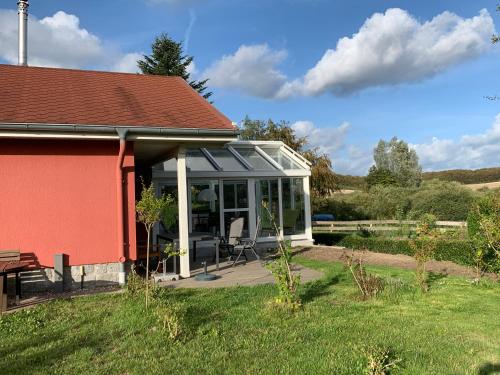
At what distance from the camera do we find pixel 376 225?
19312 mm

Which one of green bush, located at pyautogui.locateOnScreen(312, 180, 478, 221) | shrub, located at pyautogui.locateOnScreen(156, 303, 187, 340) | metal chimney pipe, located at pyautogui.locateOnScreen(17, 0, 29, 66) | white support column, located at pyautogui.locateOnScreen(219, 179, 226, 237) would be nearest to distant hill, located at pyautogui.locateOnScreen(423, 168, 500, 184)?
green bush, located at pyautogui.locateOnScreen(312, 180, 478, 221)

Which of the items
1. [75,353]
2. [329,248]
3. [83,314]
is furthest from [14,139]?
[329,248]

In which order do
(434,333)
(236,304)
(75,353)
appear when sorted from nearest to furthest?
(75,353), (434,333), (236,304)

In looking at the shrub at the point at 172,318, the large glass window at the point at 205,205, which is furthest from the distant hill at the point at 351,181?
the shrub at the point at 172,318

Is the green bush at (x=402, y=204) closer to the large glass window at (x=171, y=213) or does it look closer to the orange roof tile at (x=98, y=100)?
the large glass window at (x=171, y=213)

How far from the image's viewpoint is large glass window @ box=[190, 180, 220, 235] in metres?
14.8

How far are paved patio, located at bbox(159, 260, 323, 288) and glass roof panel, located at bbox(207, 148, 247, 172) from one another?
16.9 feet

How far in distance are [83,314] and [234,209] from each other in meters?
9.15

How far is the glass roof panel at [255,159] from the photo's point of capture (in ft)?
51.9

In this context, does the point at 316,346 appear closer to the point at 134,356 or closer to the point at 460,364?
the point at 460,364

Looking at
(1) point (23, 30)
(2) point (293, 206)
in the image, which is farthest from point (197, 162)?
(1) point (23, 30)

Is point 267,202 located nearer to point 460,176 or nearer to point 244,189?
point 244,189

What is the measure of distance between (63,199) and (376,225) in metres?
14.4

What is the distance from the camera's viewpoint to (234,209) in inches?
597
